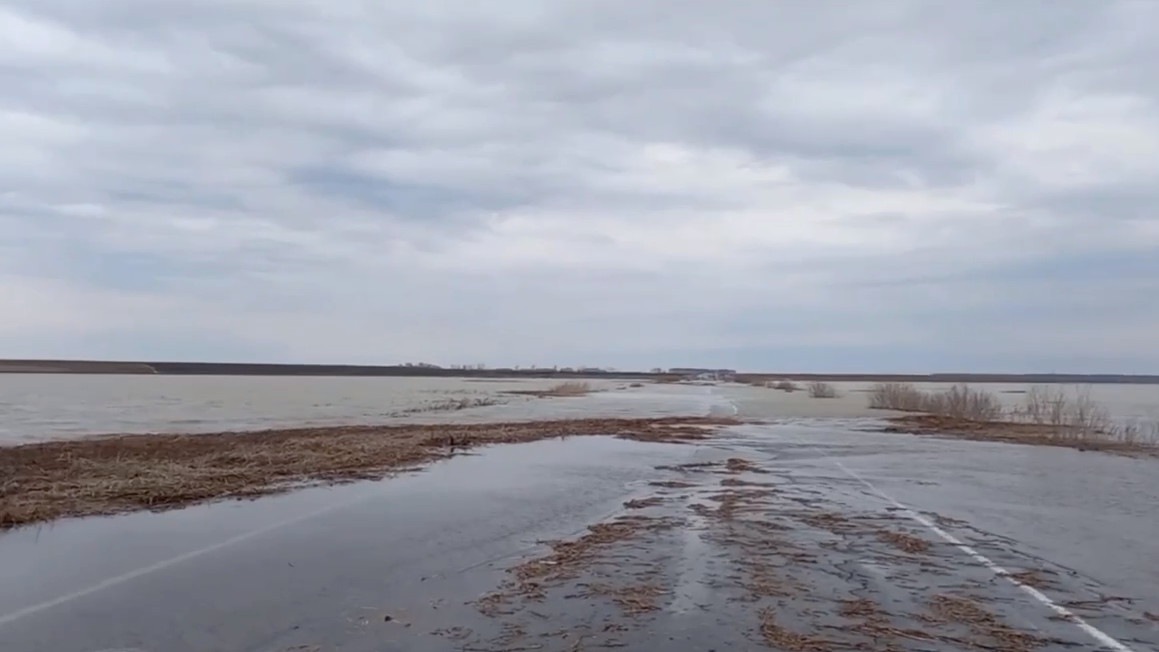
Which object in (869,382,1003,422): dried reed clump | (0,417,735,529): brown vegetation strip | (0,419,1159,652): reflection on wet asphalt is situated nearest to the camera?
(0,419,1159,652): reflection on wet asphalt

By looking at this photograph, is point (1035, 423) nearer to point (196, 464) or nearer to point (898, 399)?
point (898, 399)

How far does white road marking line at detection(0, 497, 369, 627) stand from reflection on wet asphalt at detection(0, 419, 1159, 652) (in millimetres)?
35

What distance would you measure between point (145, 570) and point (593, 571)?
4454mm

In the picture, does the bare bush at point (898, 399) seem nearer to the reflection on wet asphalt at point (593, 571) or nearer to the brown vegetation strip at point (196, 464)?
the brown vegetation strip at point (196, 464)

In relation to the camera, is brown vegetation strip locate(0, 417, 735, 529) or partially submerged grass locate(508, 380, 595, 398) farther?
partially submerged grass locate(508, 380, 595, 398)

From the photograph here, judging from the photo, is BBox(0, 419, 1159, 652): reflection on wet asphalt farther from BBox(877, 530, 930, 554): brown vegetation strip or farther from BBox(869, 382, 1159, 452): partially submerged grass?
BBox(869, 382, 1159, 452): partially submerged grass

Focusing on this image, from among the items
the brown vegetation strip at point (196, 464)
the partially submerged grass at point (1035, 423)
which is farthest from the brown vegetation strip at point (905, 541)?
the partially submerged grass at point (1035, 423)

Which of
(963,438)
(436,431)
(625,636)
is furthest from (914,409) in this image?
(625,636)

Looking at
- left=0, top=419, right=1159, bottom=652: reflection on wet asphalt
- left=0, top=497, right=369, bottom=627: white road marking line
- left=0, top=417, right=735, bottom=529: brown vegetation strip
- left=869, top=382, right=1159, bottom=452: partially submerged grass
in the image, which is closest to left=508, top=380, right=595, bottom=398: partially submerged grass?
left=869, top=382, right=1159, bottom=452: partially submerged grass

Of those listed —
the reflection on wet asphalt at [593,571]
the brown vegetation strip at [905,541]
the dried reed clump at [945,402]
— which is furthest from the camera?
the dried reed clump at [945,402]

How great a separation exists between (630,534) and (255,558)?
450cm

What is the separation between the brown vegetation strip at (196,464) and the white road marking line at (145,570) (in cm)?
274

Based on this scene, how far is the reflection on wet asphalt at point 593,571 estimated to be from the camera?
7.00 metres

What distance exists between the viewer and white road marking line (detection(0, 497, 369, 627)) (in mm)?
7637
